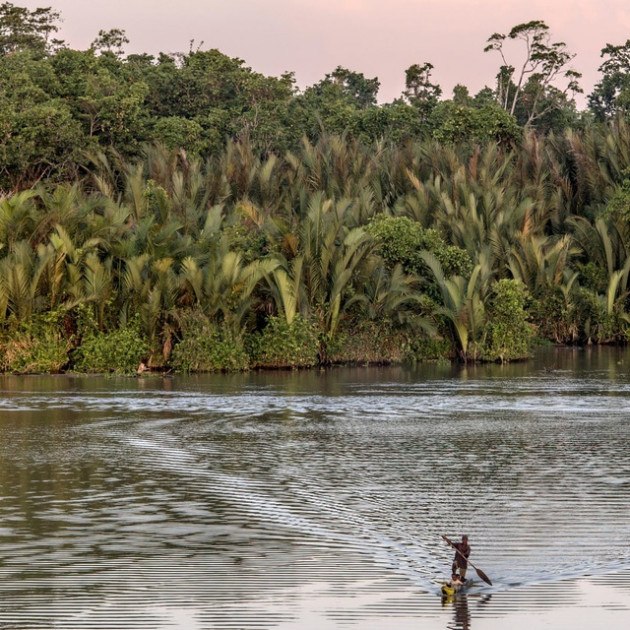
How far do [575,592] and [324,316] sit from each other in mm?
18789

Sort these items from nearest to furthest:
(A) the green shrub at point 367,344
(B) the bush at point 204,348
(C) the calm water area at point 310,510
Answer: (C) the calm water area at point 310,510, (B) the bush at point 204,348, (A) the green shrub at point 367,344

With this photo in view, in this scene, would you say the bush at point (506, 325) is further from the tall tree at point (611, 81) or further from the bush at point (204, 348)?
the tall tree at point (611, 81)

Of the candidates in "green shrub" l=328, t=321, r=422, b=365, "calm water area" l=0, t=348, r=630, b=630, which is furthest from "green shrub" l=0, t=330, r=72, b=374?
"green shrub" l=328, t=321, r=422, b=365

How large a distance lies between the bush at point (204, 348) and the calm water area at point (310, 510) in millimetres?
4419

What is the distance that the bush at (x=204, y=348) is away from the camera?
24.8 metres

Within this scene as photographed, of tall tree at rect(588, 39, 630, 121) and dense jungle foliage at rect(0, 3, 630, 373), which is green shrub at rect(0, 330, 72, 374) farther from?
tall tree at rect(588, 39, 630, 121)

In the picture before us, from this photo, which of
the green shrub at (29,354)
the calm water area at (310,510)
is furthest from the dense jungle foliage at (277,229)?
the calm water area at (310,510)

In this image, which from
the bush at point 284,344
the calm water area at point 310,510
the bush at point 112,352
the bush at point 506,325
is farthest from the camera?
the bush at point 506,325

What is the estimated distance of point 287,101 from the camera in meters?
53.4

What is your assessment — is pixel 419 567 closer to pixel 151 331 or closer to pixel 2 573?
pixel 2 573

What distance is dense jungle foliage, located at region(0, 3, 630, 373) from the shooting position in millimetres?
24875

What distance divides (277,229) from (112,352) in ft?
15.3

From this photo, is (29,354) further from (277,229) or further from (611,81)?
(611,81)

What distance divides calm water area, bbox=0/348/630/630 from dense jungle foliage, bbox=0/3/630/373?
183 inches
